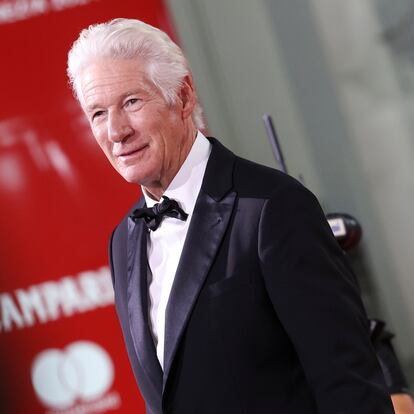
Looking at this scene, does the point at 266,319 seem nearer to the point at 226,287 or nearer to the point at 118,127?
the point at 226,287

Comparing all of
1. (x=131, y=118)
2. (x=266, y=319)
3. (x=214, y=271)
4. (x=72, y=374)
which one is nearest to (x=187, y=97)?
(x=131, y=118)

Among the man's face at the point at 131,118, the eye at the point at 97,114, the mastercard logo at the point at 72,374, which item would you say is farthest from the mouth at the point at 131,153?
the mastercard logo at the point at 72,374

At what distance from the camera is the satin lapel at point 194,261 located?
60.2 inches

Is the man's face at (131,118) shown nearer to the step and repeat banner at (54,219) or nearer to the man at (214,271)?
the man at (214,271)

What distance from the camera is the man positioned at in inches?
57.6

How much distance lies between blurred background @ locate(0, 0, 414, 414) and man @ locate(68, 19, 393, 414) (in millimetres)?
1566

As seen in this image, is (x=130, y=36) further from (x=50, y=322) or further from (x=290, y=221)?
(x=50, y=322)

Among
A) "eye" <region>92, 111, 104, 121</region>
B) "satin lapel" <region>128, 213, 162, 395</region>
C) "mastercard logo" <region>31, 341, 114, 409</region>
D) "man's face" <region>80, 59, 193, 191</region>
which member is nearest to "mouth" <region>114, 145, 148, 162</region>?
"man's face" <region>80, 59, 193, 191</region>

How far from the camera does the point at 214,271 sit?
1.54 m

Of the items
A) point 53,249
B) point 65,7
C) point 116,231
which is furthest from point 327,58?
point 116,231

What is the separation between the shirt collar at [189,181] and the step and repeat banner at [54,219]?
158cm

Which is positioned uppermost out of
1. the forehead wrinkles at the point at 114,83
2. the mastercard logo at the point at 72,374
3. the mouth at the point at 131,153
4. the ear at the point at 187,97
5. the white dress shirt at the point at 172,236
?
the forehead wrinkles at the point at 114,83

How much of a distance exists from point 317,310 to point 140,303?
1.27ft

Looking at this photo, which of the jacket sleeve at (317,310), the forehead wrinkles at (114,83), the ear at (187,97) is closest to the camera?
the jacket sleeve at (317,310)
